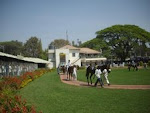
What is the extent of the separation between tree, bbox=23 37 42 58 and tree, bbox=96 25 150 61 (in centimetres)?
2465

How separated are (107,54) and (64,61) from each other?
14.3 meters

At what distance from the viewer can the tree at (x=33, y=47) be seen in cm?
6438

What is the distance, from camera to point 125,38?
51.0m

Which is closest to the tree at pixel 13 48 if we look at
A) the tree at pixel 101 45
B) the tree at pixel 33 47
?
the tree at pixel 33 47

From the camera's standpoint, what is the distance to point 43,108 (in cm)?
872

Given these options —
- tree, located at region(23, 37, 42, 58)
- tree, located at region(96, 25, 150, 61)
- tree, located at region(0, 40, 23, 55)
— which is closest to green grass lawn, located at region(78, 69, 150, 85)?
tree, located at region(96, 25, 150, 61)

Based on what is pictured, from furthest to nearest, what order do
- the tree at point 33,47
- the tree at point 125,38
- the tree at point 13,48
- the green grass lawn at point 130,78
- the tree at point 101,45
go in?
the tree at point 13,48 < the tree at point 33,47 < the tree at point 101,45 < the tree at point 125,38 < the green grass lawn at point 130,78

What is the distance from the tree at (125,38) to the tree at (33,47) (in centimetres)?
2465

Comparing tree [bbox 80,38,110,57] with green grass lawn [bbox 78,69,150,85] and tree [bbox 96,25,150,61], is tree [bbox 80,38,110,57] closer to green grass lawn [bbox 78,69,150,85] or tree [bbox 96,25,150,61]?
tree [bbox 96,25,150,61]

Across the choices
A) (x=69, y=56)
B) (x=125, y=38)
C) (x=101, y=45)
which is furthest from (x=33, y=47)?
(x=125, y=38)

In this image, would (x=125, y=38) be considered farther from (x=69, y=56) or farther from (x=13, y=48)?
(x=13, y=48)

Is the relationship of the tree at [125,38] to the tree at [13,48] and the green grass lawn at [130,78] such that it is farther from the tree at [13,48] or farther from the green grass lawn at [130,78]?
the tree at [13,48]

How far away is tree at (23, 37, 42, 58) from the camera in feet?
211

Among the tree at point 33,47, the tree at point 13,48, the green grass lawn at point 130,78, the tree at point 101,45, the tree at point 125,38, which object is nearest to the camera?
the green grass lawn at point 130,78
